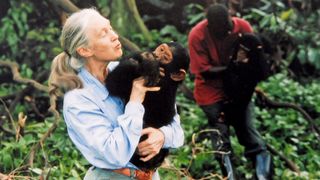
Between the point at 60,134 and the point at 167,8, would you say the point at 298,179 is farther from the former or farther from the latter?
the point at 167,8

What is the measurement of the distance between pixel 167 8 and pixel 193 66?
222 cm

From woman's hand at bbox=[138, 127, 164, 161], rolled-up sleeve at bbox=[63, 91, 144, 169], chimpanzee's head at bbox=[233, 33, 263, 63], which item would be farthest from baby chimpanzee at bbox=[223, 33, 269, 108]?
rolled-up sleeve at bbox=[63, 91, 144, 169]

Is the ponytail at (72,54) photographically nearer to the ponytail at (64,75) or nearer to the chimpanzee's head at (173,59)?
the ponytail at (64,75)

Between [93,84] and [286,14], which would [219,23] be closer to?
[286,14]

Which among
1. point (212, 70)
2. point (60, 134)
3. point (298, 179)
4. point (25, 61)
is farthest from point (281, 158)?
point (25, 61)

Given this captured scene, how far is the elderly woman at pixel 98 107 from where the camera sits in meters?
1.84

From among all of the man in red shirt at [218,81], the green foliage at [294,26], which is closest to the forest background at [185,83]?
the green foliage at [294,26]

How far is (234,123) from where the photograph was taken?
4.20 m

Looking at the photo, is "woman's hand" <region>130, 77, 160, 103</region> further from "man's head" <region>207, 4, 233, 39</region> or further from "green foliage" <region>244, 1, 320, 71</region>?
"green foliage" <region>244, 1, 320, 71</region>

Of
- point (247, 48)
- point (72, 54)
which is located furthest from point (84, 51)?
point (247, 48)

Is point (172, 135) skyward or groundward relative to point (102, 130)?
groundward

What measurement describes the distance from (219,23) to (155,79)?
2.20 meters

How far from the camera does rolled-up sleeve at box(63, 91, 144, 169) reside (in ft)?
6.00

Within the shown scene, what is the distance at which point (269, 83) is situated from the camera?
549cm
